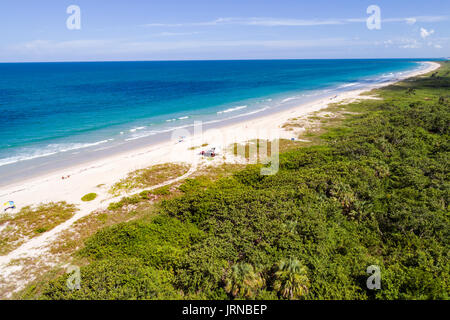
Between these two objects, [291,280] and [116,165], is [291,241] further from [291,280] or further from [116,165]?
[116,165]

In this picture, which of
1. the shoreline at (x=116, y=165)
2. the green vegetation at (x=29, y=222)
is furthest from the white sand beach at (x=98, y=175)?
the green vegetation at (x=29, y=222)

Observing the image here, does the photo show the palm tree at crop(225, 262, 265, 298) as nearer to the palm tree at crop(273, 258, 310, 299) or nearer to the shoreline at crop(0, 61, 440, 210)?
the palm tree at crop(273, 258, 310, 299)

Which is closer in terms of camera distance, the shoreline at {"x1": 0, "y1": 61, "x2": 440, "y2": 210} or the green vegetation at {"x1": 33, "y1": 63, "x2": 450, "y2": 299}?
the green vegetation at {"x1": 33, "y1": 63, "x2": 450, "y2": 299}

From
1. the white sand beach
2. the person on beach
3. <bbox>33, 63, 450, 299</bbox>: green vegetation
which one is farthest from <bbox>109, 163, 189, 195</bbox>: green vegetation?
the person on beach

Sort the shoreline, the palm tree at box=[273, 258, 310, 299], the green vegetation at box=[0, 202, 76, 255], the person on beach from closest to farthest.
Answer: the palm tree at box=[273, 258, 310, 299] < the green vegetation at box=[0, 202, 76, 255] < the person on beach < the shoreline

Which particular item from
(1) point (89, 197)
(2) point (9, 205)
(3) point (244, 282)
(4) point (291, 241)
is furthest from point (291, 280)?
(2) point (9, 205)
